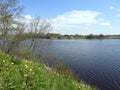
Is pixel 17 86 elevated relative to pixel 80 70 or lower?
elevated

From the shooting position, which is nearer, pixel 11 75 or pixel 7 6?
pixel 11 75

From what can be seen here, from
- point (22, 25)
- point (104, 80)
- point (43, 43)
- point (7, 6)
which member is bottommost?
point (104, 80)

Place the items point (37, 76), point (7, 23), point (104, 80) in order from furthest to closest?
point (104, 80) < point (7, 23) < point (37, 76)

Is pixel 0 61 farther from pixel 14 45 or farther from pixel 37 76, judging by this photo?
pixel 14 45

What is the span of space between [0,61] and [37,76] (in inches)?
48.2

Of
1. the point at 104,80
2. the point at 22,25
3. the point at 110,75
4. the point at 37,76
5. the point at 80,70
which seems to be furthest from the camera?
the point at 80,70

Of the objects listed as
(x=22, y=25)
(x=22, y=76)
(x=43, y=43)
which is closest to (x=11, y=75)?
(x=22, y=76)

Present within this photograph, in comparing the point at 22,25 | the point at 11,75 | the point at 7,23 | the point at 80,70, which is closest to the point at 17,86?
the point at 11,75

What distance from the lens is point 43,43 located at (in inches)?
1071

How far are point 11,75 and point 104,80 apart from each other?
18341 millimetres

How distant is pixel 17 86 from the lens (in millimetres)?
5934

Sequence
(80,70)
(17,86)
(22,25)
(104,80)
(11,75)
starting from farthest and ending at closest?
(80,70), (104,80), (22,25), (11,75), (17,86)

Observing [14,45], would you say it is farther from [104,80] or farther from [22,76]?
[22,76]

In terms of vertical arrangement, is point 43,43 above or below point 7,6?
below
